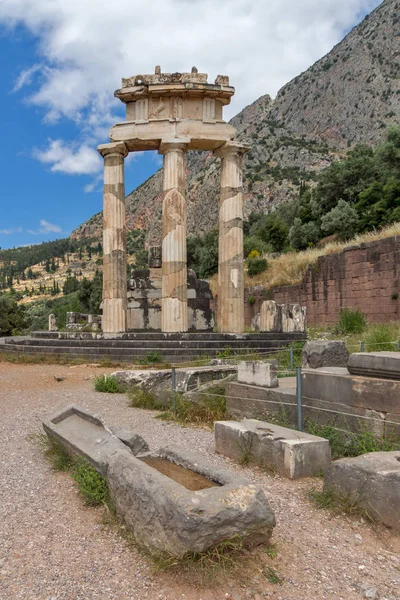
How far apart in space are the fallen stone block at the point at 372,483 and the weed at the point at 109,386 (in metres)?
6.47

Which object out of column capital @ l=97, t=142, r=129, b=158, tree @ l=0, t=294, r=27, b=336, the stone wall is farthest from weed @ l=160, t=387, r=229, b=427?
tree @ l=0, t=294, r=27, b=336

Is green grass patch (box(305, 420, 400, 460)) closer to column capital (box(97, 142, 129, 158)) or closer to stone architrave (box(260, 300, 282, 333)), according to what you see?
stone architrave (box(260, 300, 282, 333))

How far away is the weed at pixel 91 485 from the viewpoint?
4117mm

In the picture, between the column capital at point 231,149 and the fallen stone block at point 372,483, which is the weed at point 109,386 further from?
the column capital at point 231,149

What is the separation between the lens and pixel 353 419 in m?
5.54

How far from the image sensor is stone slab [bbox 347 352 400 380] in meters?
5.17

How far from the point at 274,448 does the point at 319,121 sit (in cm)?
8819

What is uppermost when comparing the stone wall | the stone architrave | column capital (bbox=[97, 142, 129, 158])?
column capital (bbox=[97, 142, 129, 158])

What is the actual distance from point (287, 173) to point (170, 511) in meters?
74.7

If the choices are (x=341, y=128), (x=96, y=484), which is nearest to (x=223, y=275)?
(x=96, y=484)

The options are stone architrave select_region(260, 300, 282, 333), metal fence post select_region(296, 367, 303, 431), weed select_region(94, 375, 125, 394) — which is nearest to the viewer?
metal fence post select_region(296, 367, 303, 431)

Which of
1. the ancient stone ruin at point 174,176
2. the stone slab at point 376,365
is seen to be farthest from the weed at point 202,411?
the ancient stone ruin at point 174,176

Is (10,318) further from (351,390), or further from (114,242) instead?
(351,390)

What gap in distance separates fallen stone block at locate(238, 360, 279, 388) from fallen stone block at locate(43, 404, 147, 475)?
8.04ft
